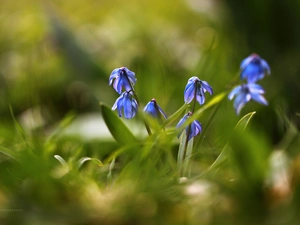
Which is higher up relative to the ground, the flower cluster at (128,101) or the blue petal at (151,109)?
the flower cluster at (128,101)

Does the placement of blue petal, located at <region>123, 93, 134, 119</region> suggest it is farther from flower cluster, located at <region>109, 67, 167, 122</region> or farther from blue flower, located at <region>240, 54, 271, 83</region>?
blue flower, located at <region>240, 54, 271, 83</region>

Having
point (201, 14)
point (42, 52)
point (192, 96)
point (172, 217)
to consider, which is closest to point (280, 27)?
point (201, 14)

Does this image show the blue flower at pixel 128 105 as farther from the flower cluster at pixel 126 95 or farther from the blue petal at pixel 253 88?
the blue petal at pixel 253 88

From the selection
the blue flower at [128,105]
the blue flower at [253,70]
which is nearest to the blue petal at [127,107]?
the blue flower at [128,105]

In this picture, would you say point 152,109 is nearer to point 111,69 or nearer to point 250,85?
point 250,85

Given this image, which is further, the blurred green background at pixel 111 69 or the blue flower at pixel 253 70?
the blue flower at pixel 253 70

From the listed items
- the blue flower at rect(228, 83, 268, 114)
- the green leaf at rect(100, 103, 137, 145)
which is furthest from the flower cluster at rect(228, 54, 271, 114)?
the green leaf at rect(100, 103, 137, 145)
